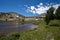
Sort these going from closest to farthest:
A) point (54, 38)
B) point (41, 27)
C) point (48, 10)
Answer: point (54, 38)
point (41, 27)
point (48, 10)

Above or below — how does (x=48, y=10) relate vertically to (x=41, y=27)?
above

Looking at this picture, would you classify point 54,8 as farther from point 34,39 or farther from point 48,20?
point 34,39

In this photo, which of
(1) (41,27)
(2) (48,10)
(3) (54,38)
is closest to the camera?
(3) (54,38)

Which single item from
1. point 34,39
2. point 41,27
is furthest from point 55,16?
point 34,39

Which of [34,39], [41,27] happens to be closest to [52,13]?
[41,27]

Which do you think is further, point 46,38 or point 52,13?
point 52,13

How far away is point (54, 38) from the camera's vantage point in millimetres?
21547

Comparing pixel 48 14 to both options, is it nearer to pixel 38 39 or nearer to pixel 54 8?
pixel 54 8

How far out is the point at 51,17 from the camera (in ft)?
173

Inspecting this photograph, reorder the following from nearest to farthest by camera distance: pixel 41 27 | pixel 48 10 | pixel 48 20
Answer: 1. pixel 41 27
2. pixel 48 20
3. pixel 48 10

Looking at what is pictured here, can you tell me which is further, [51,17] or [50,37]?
[51,17]

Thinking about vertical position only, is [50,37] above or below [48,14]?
below

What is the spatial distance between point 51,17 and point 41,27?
24.5 meters

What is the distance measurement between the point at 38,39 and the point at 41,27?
273 inches
